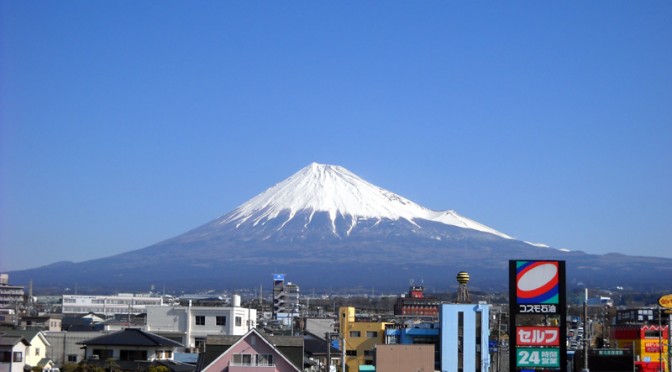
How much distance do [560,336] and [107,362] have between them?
1766cm

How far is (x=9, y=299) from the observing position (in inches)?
4653

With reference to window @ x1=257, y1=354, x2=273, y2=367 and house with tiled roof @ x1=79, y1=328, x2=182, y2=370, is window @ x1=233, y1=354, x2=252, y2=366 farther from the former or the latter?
house with tiled roof @ x1=79, y1=328, x2=182, y2=370

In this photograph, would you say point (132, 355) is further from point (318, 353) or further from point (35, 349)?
point (318, 353)

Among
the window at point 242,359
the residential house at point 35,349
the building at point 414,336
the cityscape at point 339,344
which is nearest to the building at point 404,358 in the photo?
the cityscape at point 339,344

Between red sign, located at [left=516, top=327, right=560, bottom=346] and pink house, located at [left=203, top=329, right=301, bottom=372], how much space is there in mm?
6971

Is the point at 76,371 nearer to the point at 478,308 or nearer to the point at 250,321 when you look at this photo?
the point at 250,321

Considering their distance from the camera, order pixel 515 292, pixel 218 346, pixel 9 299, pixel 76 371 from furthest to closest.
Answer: pixel 9 299 < pixel 76 371 < pixel 218 346 < pixel 515 292

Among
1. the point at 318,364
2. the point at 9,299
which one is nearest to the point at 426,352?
the point at 318,364

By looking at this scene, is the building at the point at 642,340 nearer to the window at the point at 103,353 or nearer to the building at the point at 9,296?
the window at the point at 103,353

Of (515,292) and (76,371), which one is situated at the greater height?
(515,292)

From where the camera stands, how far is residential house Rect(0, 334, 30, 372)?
38938 millimetres

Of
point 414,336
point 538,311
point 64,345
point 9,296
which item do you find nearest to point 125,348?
point 64,345

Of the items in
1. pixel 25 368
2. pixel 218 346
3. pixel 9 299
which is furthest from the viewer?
pixel 9 299

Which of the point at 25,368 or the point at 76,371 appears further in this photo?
the point at 25,368
